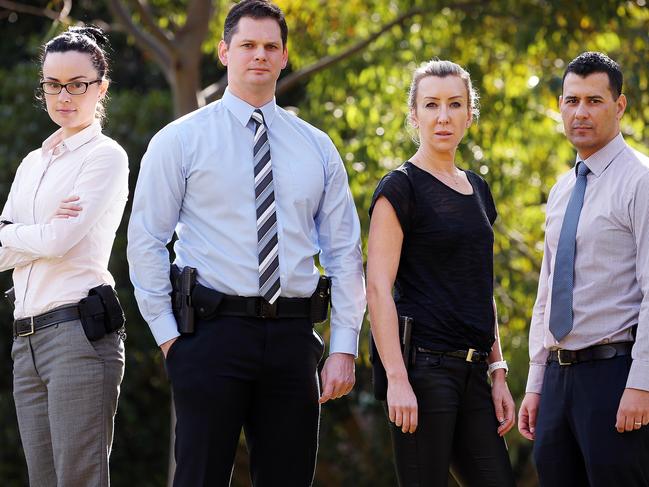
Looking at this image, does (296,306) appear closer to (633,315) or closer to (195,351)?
(195,351)

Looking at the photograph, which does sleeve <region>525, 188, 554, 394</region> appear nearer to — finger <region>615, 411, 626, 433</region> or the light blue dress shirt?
finger <region>615, 411, 626, 433</region>

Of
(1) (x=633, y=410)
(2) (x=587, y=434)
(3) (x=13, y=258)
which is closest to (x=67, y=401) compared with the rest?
(3) (x=13, y=258)

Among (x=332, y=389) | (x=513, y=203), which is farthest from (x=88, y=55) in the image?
(x=513, y=203)

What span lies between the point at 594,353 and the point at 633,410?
243 millimetres

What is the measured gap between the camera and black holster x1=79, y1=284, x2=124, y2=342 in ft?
12.7

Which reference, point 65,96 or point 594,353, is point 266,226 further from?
point 594,353

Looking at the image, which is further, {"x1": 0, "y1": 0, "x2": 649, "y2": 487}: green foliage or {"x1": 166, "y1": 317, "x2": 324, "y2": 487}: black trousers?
{"x1": 0, "y1": 0, "x2": 649, "y2": 487}: green foliage

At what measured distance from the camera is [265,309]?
3643mm

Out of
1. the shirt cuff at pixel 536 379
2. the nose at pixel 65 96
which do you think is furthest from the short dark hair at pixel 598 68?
the nose at pixel 65 96

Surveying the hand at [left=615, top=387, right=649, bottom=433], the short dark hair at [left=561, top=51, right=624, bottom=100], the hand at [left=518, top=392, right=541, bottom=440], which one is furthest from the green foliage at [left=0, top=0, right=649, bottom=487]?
the hand at [left=615, top=387, right=649, bottom=433]

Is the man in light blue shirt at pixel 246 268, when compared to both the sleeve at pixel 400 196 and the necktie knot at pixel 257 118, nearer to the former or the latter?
the necktie knot at pixel 257 118

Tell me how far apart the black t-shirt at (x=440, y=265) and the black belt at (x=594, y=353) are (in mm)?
254

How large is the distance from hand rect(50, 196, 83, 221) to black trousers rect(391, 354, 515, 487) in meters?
1.28

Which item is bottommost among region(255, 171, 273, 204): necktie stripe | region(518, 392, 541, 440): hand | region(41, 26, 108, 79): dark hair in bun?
region(518, 392, 541, 440): hand
